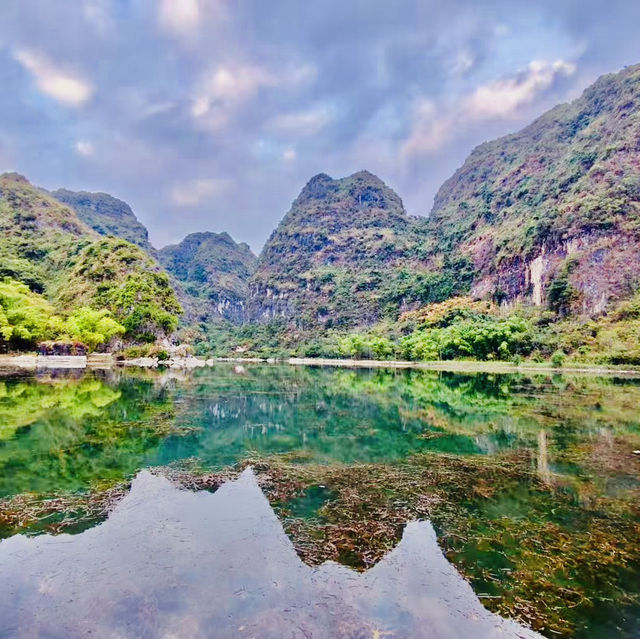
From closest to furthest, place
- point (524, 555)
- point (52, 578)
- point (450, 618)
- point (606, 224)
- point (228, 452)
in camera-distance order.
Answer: point (450, 618)
point (52, 578)
point (524, 555)
point (228, 452)
point (606, 224)

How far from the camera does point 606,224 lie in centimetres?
8650

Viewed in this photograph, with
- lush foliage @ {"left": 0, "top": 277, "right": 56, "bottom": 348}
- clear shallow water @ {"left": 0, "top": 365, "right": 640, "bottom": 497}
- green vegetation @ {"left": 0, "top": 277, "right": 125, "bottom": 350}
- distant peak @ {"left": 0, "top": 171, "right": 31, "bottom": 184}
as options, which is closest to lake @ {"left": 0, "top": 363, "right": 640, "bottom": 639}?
clear shallow water @ {"left": 0, "top": 365, "right": 640, "bottom": 497}

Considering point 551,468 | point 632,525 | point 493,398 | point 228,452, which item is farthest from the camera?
point 493,398

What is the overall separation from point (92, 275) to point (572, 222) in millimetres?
101206

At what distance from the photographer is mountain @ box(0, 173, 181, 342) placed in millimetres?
73312

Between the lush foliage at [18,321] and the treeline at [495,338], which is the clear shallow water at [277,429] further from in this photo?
the treeline at [495,338]

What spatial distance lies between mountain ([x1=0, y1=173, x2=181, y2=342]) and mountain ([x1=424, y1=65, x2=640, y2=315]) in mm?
79016

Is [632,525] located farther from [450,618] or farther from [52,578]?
[52,578]

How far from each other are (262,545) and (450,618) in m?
3.20

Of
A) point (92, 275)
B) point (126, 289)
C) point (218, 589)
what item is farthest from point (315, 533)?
point (92, 275)

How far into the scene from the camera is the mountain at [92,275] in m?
73.3

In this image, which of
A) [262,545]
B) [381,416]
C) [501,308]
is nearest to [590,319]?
[501,308]

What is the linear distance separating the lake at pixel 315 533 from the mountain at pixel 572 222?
8160cm

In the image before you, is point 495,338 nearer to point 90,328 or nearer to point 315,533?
point 90,328
